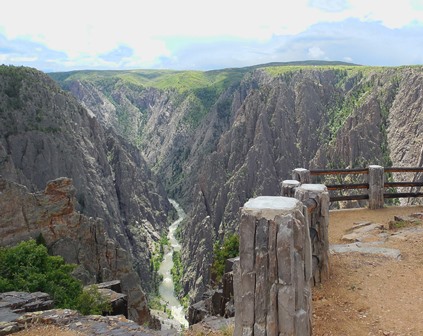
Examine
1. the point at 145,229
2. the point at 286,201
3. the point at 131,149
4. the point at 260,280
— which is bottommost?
the point at 145,229

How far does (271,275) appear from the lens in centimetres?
573

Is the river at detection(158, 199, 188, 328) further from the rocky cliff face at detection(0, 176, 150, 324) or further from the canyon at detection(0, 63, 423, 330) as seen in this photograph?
the rocky cliff face at detection(0, 176, 150, 324)

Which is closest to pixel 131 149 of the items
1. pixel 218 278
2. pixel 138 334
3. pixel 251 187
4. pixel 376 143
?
pixel 251 187

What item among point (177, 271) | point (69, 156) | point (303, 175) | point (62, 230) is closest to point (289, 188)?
point (303, 175)

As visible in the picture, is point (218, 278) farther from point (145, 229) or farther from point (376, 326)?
point (145, 229)

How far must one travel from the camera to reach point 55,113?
7525 centimetres

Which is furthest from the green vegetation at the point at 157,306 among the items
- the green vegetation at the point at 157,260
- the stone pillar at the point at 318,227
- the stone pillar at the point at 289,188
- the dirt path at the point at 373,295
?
the stone pillar at the point at 318,227

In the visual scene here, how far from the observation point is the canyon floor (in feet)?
23.3

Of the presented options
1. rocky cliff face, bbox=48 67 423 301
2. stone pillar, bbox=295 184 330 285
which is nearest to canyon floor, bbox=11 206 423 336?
stone pillar, bbox=295 184 330 285

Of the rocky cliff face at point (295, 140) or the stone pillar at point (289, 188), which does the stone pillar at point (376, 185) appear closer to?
the stone pillar at point (289, 188)

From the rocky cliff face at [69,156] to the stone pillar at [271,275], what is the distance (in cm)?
4655

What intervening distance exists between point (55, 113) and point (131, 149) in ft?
141

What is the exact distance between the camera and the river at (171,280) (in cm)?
7450

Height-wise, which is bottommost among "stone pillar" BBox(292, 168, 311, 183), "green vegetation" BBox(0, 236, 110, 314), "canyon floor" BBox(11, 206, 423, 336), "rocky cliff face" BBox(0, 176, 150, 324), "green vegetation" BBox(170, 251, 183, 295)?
"green vegetation" BBox(170, 251, 183, 295)
